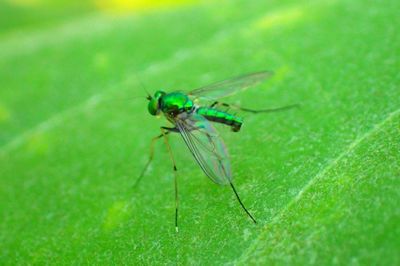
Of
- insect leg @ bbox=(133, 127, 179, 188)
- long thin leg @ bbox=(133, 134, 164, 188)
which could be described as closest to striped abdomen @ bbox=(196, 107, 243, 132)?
insect leg @ bbox=(133, 127, 179, 188)

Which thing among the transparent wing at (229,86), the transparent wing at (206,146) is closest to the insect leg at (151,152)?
the transparent wing at (206,146)

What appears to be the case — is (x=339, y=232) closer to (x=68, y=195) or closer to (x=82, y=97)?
(x=68, y=195)

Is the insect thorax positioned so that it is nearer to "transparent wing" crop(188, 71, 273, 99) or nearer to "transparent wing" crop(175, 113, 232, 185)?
"transparent wing" crop(175, 113, 232, 185)

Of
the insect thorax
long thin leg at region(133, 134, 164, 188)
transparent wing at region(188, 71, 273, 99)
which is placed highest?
the insect thorax

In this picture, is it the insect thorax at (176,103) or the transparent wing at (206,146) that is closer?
the transparent wing at (206,146)

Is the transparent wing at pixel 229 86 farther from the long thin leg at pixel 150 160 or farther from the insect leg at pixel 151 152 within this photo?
the long thin leg at pixel 150 160

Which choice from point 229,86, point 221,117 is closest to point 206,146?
point 221,117

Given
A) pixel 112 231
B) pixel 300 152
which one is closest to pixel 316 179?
pixel 300 152
